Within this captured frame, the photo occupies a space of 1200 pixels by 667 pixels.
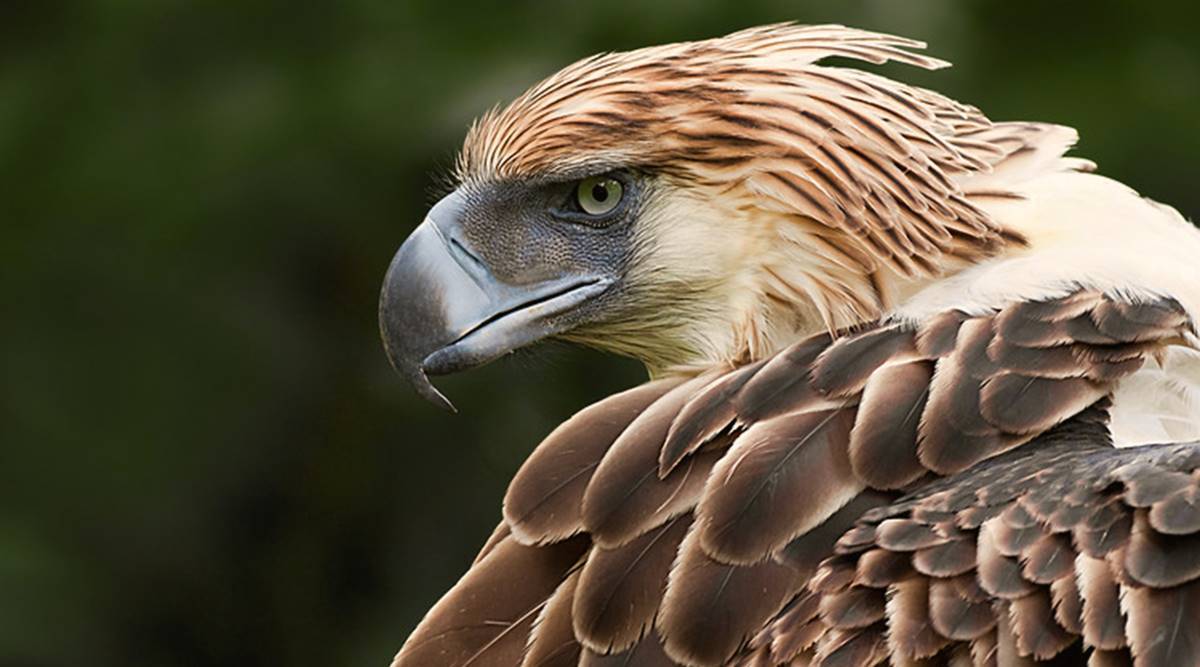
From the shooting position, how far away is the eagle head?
9.07ft

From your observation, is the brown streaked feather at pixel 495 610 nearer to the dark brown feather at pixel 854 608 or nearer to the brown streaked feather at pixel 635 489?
the brown streaked feather at pixel 635 489

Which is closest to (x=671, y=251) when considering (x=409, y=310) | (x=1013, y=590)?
(x=409, y=310)

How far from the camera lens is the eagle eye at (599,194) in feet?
9.74

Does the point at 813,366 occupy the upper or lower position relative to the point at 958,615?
upper

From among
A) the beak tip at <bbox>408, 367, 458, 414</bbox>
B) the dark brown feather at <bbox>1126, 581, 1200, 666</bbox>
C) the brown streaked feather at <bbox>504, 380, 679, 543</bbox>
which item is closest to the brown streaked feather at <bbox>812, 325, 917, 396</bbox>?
the brown streaked feather at <bbox>504, 380, 679, 543</bbox>

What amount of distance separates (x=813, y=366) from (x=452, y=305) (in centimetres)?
62

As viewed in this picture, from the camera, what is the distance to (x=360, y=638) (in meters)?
5.19

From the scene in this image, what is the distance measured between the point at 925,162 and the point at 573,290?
22.8 inches

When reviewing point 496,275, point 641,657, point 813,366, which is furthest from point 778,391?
point 496,275

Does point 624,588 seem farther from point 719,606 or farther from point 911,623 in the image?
point 911,623

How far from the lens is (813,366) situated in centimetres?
254

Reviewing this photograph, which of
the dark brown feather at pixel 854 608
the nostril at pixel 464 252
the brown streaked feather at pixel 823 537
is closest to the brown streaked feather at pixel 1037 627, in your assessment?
the dark brown feather at pixel 854 608

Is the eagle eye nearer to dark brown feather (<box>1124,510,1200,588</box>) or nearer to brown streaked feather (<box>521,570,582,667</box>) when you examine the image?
brown streaked feather (<box>521,570,582,667</box>)

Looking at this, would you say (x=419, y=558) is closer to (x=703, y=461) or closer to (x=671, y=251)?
(x=671, y=251)
